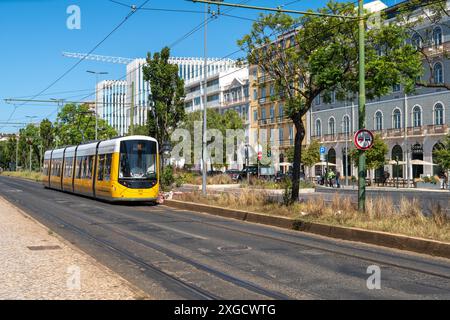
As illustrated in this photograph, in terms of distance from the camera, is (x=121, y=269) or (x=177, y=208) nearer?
(x=121, y=269)

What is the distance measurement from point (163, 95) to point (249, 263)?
2854 cm

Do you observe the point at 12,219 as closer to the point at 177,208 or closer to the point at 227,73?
the point at 177,208

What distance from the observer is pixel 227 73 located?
315 feet

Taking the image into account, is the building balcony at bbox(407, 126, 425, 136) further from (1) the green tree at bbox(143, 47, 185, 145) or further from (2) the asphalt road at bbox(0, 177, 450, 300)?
(2) the asphalt road at bbox(0, 177, 450, 300)

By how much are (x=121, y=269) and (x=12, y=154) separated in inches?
4847

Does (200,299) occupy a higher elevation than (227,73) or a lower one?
lower

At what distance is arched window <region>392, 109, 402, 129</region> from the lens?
186ft

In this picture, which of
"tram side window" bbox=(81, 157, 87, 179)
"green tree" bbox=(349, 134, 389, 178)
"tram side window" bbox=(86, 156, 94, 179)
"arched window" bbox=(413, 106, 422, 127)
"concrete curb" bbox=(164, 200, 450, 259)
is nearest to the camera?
"concrete curb" bbox=(164, 200, 450, 259)

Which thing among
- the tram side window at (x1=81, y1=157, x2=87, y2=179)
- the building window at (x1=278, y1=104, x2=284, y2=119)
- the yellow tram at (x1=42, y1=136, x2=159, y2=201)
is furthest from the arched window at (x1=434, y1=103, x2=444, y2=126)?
the tram side window at (x1=81, y1=157, x2=87, y2=179)

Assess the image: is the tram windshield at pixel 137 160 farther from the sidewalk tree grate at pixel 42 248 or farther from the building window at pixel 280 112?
the building window at pixel 280 112

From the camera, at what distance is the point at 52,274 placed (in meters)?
8.03

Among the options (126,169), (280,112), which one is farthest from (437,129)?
(126,169)

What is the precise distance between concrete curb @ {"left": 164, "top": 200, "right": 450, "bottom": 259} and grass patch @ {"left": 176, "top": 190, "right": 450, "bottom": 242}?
0.32 m
